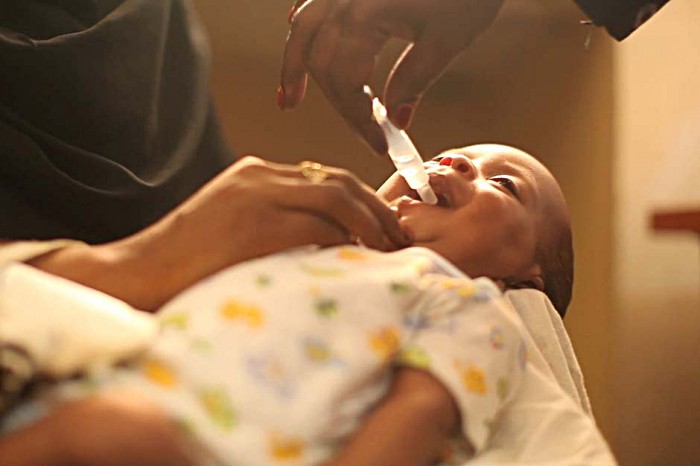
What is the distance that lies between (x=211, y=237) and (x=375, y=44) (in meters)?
0.33

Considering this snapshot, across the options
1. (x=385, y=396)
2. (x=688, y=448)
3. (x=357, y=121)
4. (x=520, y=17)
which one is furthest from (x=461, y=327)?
(x=688, y=448)

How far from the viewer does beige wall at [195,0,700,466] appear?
5.40 ft

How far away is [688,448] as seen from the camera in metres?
1.73

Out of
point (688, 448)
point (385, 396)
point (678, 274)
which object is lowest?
point (688, 448)

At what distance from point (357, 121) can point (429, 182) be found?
0.35 feet

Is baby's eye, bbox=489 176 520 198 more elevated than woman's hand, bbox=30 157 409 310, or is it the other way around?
woman's hand, bbox=30 157 409 310

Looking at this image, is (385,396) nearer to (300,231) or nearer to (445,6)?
(300,231)

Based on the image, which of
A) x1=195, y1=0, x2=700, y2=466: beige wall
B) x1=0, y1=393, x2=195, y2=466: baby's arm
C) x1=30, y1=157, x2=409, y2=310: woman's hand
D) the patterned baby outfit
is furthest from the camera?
x1=195, y1=0, x2=700, y2=466: beige wall

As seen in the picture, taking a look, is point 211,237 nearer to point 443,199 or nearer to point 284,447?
point 284,447

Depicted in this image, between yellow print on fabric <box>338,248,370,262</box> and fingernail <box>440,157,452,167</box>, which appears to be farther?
fingernail <box>440,157,452,167</box>

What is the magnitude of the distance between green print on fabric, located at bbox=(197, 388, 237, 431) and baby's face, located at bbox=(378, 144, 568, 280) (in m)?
0.34

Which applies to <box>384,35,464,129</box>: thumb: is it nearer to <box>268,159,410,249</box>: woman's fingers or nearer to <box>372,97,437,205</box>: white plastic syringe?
<box>372,97,437,205</box>: white plastic syringe

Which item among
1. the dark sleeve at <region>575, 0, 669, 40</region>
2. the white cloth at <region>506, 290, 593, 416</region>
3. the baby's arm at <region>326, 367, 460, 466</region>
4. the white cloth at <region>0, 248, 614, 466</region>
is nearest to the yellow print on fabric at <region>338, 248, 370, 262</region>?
the white cloth at <region>0, 248, 614, 466</region>

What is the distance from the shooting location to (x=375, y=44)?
0.92 m
